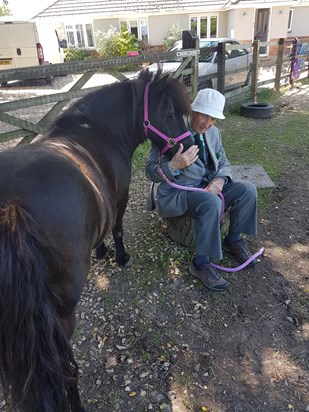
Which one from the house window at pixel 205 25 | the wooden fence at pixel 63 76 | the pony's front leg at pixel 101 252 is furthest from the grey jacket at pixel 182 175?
the house window at pixel 205 25

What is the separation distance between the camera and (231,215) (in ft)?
10.1

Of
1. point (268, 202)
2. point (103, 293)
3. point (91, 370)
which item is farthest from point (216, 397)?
point (268, 202)

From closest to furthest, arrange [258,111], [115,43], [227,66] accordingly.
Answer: [258,111]
[227,66]
[115,43]

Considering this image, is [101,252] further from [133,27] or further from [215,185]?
[133,27]

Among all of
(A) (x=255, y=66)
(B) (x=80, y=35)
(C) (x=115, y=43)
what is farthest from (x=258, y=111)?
(B) (x=80, y=35)

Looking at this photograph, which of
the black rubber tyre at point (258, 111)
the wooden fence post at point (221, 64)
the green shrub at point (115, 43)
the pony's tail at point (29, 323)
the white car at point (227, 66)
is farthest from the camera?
the green shrub at point (115, 43)

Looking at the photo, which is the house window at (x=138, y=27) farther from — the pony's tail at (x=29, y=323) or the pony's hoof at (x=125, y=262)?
the pony's tail at (x=29, y=323)

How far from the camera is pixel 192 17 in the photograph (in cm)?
2027

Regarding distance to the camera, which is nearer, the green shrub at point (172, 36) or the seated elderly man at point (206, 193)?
the seated elderly man at point (206, 193)

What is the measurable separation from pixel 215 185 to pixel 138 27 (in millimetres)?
20686

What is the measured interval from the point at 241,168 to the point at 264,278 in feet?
7.81

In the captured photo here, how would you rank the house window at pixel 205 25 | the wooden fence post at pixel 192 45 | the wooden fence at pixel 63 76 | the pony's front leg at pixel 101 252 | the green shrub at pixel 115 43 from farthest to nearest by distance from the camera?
the house window at pixel 205 25 → the green shrub at pixel 115 43 → the wooden fence post at pixel 192 45 → the wooden fence at pixel 63 76 → the pony's front leg at pixel 101 252

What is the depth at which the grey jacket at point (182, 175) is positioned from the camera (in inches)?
109

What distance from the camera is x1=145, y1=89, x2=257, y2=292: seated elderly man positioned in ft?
8.67
